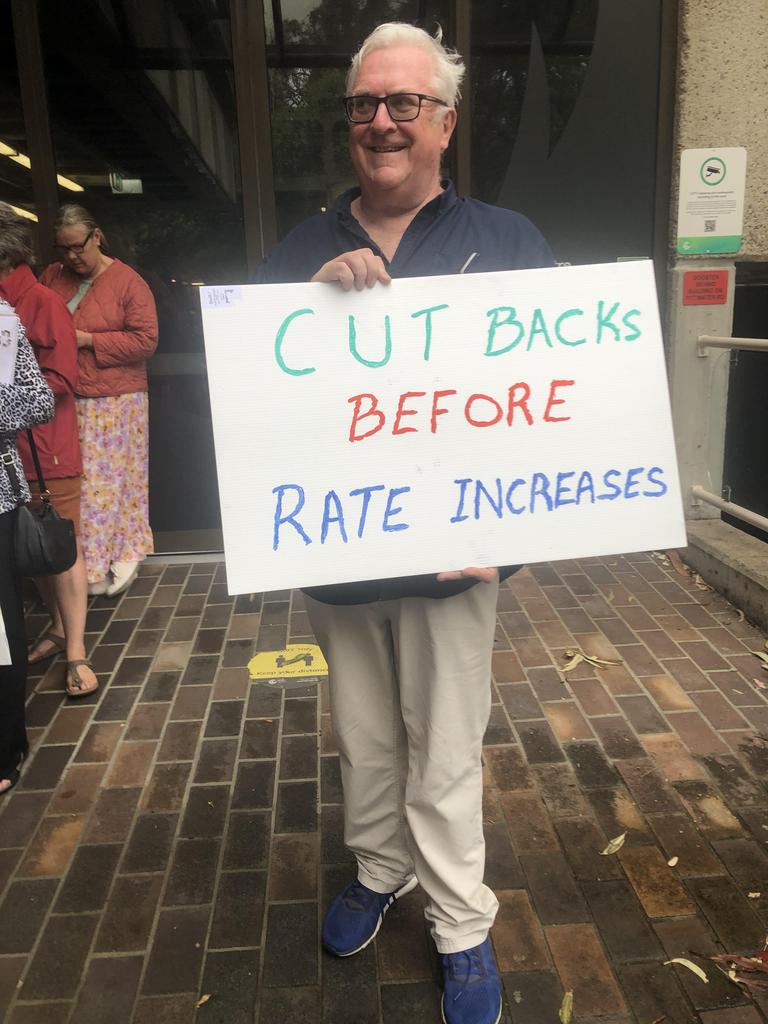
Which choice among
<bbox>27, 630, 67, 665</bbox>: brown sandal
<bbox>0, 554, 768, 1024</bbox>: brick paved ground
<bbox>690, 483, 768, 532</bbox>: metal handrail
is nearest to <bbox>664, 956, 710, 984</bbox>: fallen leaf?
<bbox>0, 554, 768, 1024</bbox>: brick paved ground

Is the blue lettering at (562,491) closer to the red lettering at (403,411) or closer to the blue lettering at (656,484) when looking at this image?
the blue lettering at (656,484)

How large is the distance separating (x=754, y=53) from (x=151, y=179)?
340cm

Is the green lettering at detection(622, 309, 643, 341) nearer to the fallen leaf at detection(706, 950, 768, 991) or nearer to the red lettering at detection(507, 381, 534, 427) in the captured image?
the red lettering at detection(507, 381, 534, 427)

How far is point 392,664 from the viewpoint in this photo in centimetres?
199

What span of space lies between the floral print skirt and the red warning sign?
3143mm

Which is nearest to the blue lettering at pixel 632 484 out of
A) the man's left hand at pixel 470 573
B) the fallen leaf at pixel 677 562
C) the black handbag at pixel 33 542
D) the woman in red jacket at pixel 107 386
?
the man's left hand at pixel 470 573

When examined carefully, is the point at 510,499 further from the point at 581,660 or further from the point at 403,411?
the point at 581,660

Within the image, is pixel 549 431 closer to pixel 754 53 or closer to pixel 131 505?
pixel 131 505

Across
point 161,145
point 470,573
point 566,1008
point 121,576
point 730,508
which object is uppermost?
point 161,145

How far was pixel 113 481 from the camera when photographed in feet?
14.5

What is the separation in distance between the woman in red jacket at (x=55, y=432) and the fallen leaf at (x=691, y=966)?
240 centimetres

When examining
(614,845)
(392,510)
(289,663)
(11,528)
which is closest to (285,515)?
(392,510)

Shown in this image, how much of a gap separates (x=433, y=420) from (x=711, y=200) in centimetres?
378

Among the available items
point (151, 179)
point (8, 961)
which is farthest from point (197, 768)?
point (151, 179)
